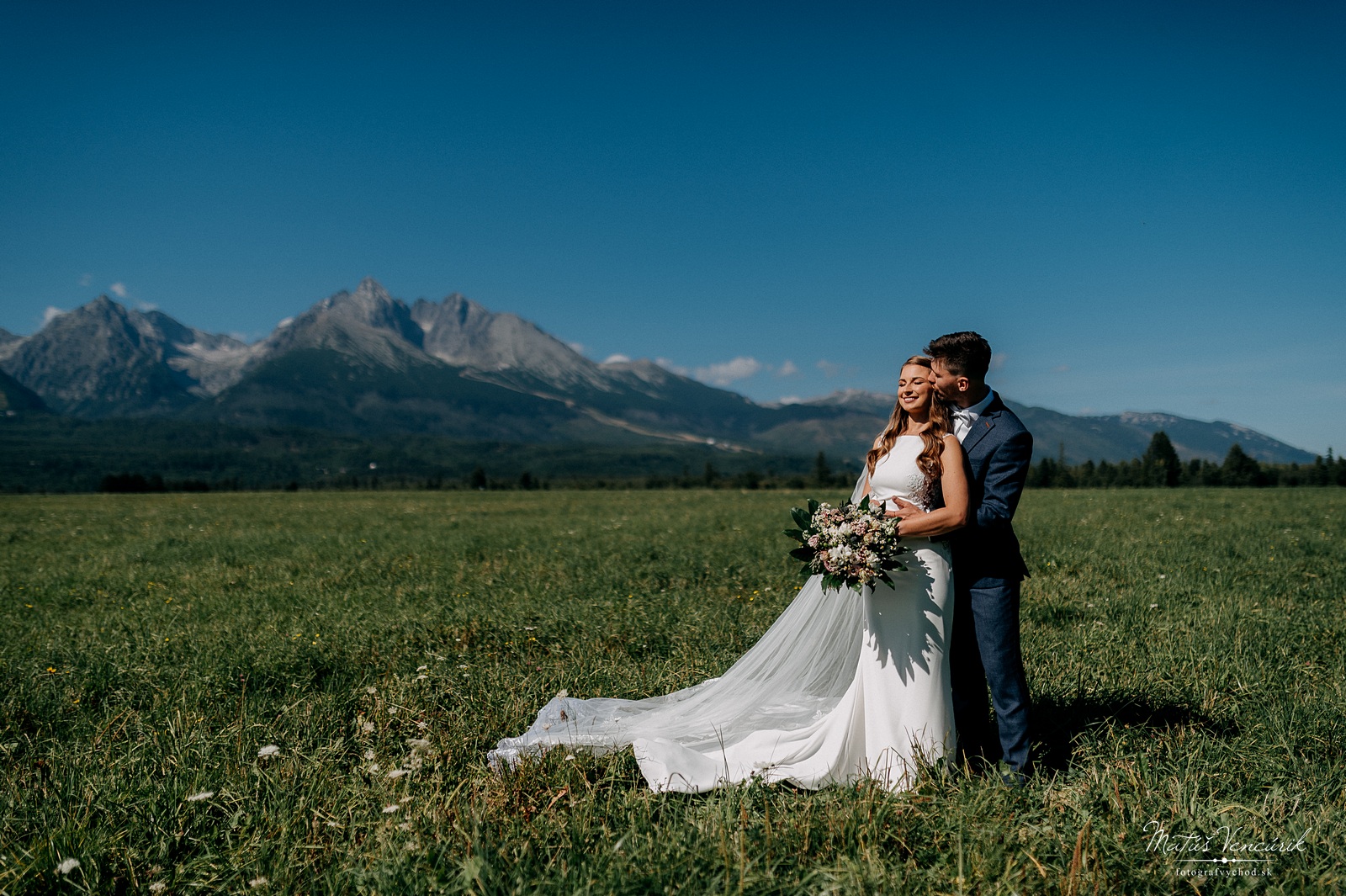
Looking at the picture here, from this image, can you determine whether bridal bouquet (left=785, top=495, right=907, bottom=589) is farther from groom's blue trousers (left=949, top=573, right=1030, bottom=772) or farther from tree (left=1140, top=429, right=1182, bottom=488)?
tree (left=1140, top=429, right=1182, bottom=488)

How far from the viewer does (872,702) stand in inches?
168

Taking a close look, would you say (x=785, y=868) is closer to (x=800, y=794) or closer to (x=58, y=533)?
(x=800, y=794)

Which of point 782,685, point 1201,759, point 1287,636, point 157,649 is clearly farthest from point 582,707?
point 1287,636

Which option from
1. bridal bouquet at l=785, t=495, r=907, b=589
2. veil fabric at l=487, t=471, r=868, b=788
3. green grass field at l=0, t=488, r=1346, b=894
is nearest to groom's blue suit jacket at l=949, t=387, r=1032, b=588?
bridal bouquet at l=785, t=495, r=907, b=589

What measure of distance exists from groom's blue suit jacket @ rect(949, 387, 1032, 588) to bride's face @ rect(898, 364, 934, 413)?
33 centimetres

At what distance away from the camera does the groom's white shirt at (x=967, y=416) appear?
4320 millimetres

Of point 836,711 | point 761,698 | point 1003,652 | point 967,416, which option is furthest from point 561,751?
point 967,416

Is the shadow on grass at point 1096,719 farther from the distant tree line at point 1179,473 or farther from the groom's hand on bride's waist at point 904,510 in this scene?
the distant tree line at point 1179,473

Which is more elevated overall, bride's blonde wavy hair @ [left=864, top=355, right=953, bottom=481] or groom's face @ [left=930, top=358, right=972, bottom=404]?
groom's face @ [left=930, top=358, right=972, bottom=404]

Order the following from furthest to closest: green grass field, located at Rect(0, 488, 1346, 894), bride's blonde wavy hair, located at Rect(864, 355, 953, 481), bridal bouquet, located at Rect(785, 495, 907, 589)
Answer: bride's blonde wavy hair, located at Rect(864, 355, 953, 481) → bridal bouquet, located at Rect(785, 495, 907, 589) → green grass field, located at Rect(0, 488, 1346, 894)

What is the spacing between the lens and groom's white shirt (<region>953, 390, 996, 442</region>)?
4320 millimetres

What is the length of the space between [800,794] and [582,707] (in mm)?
1736

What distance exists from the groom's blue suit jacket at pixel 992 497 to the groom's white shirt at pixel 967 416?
27 mm

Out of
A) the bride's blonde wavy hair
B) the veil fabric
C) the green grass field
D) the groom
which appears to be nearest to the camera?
the green grass field
